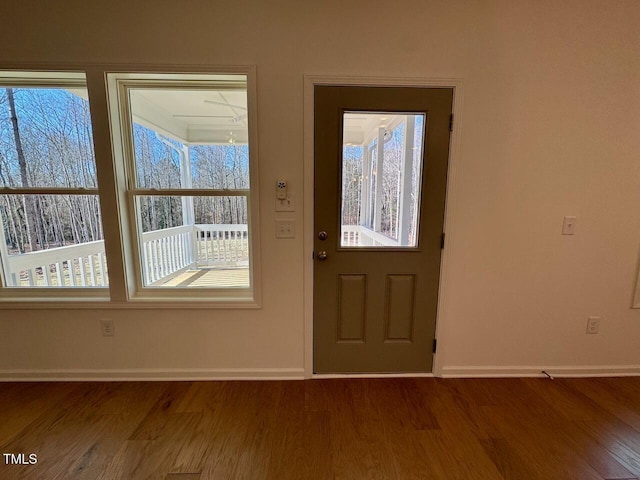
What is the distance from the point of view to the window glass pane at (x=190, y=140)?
180 cm

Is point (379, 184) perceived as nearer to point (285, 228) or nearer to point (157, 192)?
point (285, 228)

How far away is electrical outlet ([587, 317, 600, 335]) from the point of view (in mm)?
1903

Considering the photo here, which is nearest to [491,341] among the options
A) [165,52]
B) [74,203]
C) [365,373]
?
[365,373]

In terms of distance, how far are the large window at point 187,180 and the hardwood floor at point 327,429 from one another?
735 millimetres

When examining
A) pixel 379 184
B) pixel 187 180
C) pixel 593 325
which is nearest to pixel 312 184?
pixel 379 184

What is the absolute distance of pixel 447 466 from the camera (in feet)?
4.13

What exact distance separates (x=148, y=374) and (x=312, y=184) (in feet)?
6.07

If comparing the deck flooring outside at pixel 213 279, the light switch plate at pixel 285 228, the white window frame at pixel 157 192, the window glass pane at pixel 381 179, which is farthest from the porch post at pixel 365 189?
the deck flooring outside at pixel 213 279

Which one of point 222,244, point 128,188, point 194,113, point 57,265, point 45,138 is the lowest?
point 57,265

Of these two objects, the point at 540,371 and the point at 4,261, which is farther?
the point at 540,371

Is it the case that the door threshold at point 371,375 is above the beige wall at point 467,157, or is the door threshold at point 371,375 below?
below

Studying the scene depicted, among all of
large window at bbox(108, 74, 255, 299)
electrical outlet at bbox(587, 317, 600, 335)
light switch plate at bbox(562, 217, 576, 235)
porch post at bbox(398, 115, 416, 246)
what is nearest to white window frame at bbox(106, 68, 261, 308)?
large window at bbox(108, 74, 255, 299)

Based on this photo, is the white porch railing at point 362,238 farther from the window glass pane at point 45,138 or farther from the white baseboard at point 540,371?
the window glass pane at point 45,138

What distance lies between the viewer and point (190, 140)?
1850 mm
